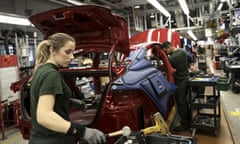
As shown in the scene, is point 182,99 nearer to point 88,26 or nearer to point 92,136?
point 88,26

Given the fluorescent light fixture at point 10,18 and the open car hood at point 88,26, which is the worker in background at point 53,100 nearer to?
the open car hood at point 88,26

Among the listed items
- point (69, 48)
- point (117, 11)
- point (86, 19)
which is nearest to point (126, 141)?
point (69, 48)

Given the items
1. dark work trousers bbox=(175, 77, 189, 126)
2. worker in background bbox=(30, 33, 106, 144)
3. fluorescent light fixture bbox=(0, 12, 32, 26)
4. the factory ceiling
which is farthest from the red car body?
the factory ceiling

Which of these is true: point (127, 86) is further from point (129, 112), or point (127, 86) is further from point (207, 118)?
point (207, 118)

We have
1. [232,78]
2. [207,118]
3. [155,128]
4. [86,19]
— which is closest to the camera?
[155,128]

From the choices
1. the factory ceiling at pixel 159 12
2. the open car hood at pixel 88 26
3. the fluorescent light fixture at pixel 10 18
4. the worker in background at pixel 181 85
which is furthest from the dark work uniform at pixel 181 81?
the factory ceiling at pixel 159 12

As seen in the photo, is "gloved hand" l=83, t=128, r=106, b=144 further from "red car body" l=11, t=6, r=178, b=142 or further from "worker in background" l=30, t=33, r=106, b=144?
"red car body" l=11, t=6, r=178, b=142

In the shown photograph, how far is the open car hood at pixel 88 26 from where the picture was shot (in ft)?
7.84

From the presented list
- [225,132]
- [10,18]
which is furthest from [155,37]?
[10,18]

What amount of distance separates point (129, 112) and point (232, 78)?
571 cm

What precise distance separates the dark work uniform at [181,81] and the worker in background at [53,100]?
2699 mm

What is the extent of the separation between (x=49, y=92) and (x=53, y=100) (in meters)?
0.06

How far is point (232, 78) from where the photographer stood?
7.03m

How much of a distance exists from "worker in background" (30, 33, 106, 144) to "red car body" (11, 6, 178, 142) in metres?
0.64
